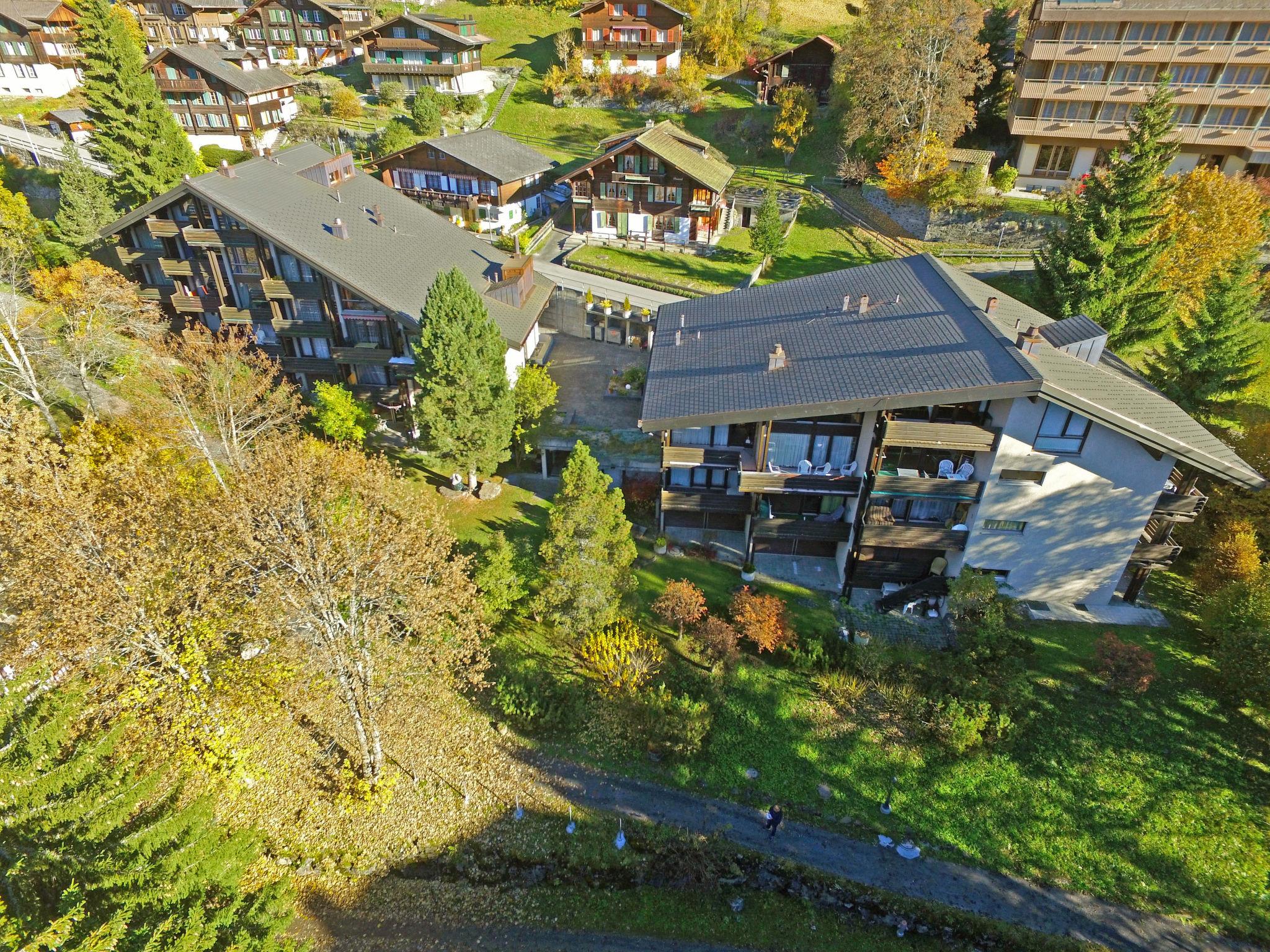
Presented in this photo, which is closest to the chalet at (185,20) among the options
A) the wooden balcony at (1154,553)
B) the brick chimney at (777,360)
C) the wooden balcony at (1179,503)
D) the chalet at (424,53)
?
the chalet at (424,53)

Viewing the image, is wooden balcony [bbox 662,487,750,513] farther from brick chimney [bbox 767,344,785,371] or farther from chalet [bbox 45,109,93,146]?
chalet [bbox 45,109,93,146]

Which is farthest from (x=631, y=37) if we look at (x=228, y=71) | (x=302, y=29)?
(x=302, y=29)

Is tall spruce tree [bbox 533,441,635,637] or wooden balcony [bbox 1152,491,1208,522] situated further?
wooden balcony [bbox 1152,491,1208,522]

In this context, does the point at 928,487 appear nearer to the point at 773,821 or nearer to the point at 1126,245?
the point at 773,821

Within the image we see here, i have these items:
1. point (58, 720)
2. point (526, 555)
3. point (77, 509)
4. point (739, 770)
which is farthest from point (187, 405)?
point (739, 770)

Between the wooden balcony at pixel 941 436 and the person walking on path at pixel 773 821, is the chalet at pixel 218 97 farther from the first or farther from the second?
the person walking on path at pixel 773 821

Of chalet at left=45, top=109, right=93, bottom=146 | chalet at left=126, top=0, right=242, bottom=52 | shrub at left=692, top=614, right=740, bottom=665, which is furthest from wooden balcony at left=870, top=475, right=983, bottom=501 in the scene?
chalet at left=126, top=0, right=242, bottom=52
